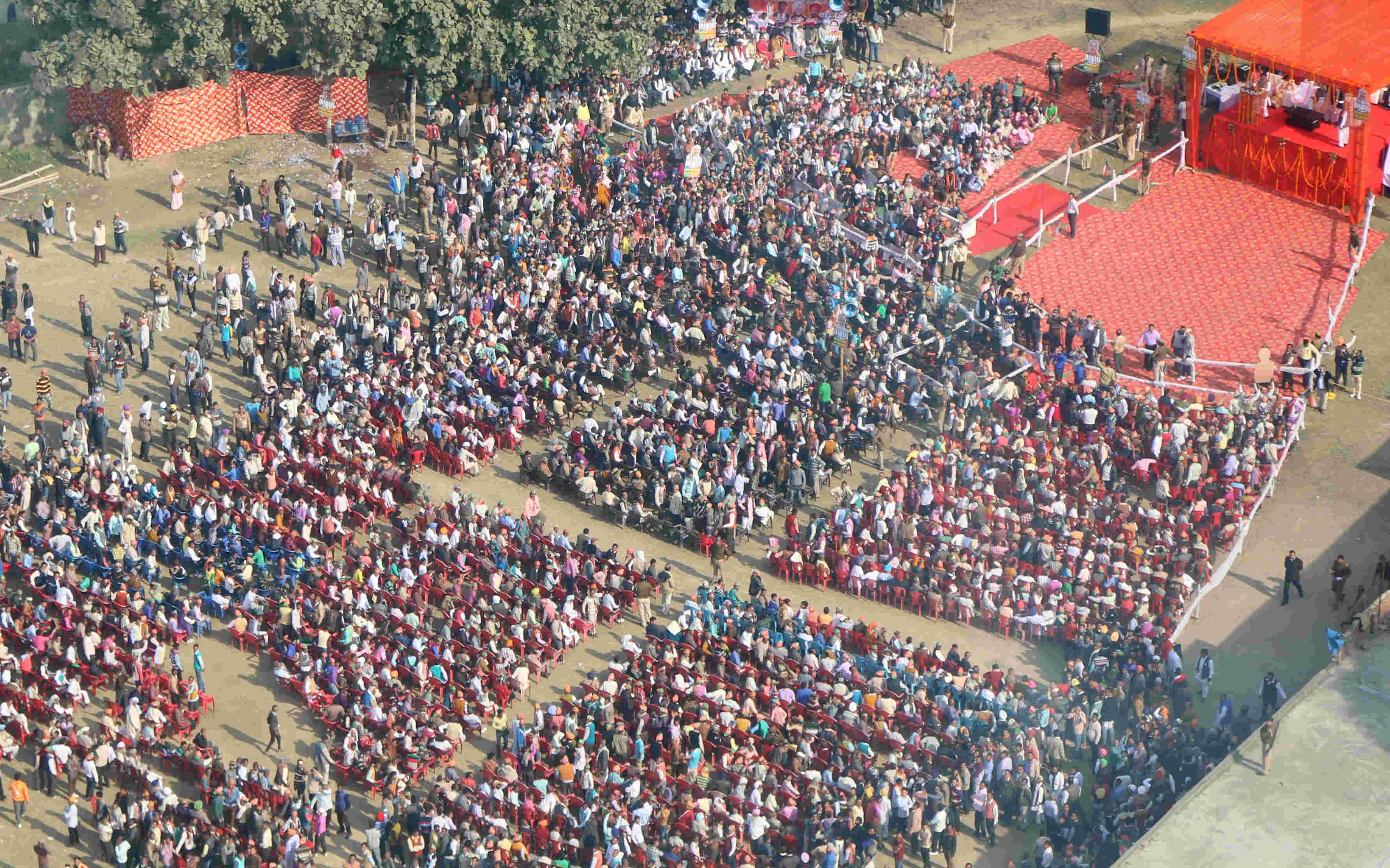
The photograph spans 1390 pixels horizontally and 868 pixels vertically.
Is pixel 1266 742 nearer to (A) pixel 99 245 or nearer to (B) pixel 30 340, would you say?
(B) pixel 30 340

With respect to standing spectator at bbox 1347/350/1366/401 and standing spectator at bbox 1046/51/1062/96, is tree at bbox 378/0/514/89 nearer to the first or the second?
standing spectator at bbox 1046/51/1062/96

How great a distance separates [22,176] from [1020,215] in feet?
87.0

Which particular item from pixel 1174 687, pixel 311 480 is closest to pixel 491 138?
pixel 311 480

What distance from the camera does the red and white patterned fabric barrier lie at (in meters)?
63.9

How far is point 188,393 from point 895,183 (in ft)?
65.4

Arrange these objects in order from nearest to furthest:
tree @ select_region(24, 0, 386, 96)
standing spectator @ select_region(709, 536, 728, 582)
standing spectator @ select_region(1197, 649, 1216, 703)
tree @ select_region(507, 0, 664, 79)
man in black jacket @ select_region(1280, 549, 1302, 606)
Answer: standing spectator @ select_region(1197, 649, 1216, 703) → man in black jacket @ select_region(1280, 549, 1302, 606) → standing spectator @ select_region(709, 536, 728, 582) → tree @ select_region(24, 0, 386, 96) → tree @ select_region(507, 0, 664, 79)

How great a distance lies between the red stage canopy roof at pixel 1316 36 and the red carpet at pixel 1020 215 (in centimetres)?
564

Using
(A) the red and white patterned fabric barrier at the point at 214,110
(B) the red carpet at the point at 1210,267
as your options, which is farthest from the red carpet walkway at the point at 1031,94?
(A) the red and white patterned fabric barrier at the point at 214,110

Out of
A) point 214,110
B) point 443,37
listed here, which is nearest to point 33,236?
point 214,110

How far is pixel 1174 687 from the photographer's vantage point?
1842 inches

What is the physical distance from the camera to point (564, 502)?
53.9 m

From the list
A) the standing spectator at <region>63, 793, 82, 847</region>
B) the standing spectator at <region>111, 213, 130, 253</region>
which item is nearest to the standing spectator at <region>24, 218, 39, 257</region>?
the standing spectator at <region>111, 213, 130, 253</region>

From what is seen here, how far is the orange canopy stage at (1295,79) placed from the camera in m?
61.4

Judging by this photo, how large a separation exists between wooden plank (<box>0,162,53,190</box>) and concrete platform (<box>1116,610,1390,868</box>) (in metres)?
35.6
